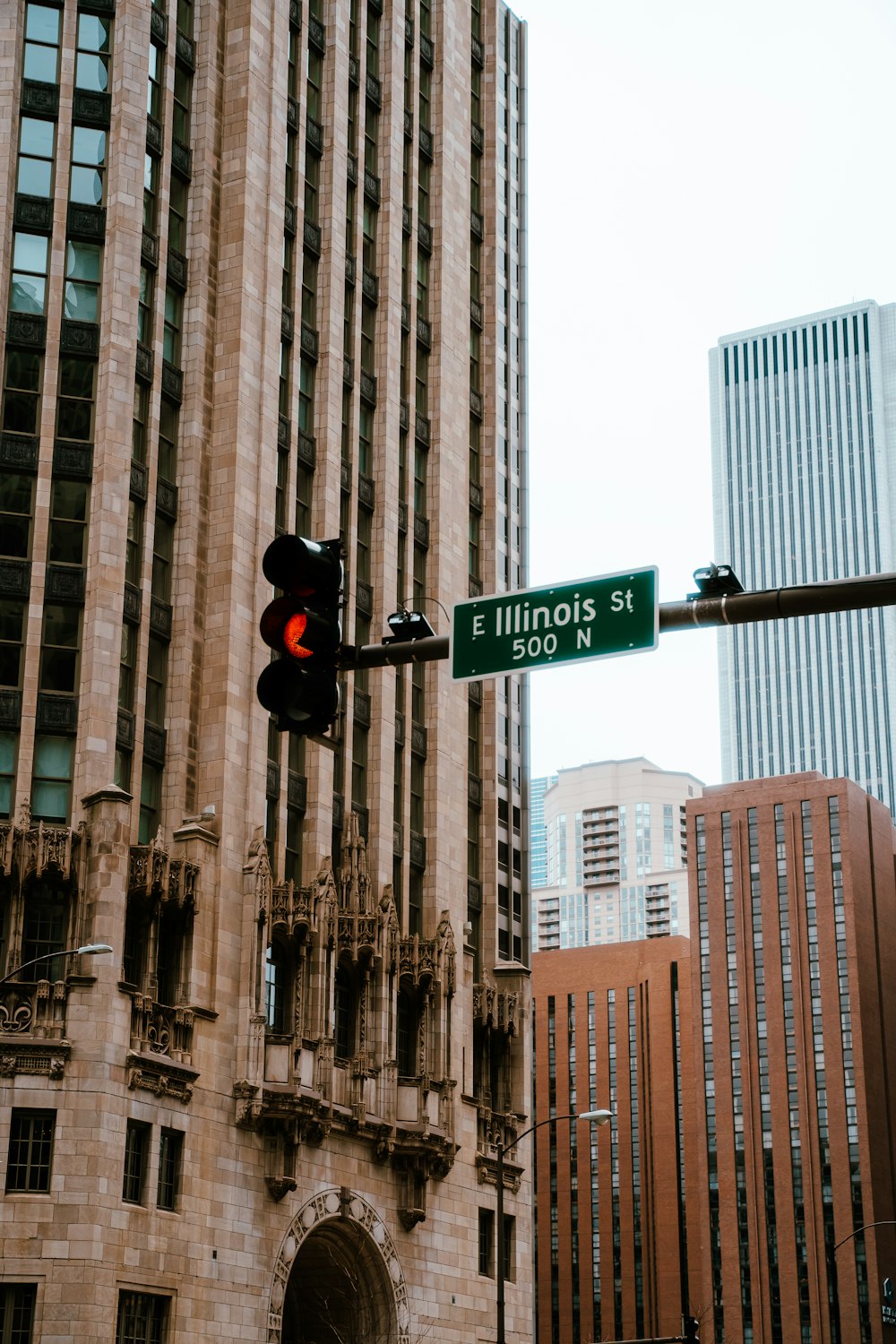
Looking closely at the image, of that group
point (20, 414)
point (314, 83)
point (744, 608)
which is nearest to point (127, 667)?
point (20, 414)

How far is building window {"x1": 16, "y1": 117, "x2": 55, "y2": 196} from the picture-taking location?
177ft

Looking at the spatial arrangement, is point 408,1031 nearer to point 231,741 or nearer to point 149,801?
point 231,741

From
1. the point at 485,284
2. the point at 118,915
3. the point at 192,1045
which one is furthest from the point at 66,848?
the point at 485,284

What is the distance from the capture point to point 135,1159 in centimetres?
4800

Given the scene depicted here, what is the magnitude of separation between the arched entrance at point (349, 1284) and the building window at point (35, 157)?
30191mm

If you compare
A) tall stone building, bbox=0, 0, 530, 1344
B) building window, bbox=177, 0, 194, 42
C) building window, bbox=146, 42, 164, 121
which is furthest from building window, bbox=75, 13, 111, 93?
building window, bbox=177, 0, 194, 42

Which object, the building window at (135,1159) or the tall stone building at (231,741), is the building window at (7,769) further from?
the building window at (135,1159)

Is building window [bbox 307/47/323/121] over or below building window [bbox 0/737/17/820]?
over

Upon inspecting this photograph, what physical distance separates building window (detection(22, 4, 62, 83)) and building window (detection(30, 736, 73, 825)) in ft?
63.9

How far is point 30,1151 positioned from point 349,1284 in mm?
14321

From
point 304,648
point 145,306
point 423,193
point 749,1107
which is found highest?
point 423,193

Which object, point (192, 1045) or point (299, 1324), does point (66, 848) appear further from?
point (299, 1324)

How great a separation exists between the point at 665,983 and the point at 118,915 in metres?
137

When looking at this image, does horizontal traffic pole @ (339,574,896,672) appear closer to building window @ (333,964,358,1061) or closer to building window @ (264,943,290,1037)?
building window @ (264,943,290,1037)
